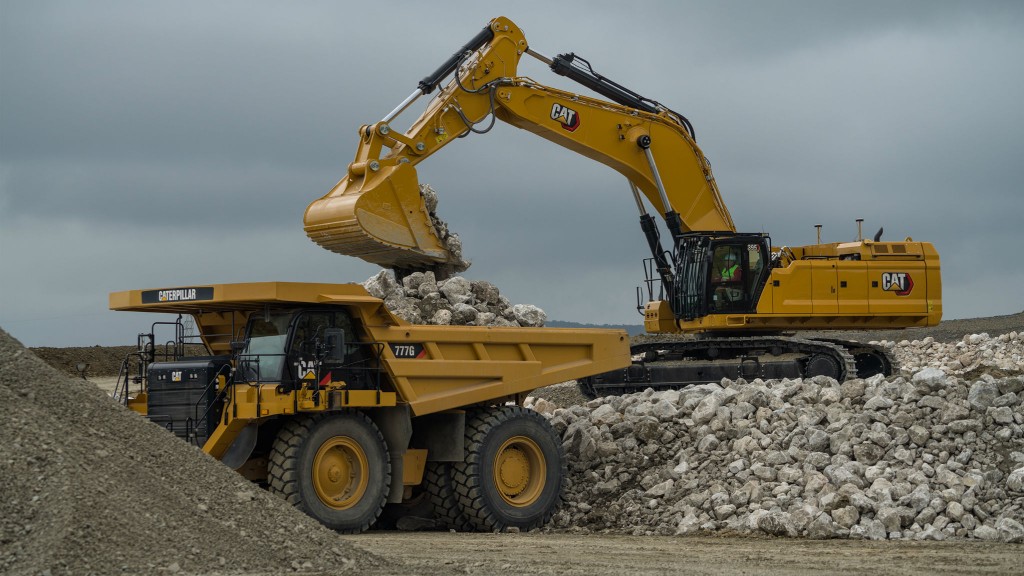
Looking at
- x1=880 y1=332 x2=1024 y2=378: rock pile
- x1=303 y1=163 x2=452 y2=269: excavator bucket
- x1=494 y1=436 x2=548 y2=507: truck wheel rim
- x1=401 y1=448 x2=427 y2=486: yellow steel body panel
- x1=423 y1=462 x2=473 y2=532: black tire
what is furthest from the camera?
x1=880 y1=332 x2=1024 y2=378: rock pile

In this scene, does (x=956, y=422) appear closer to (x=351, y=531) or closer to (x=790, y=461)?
(x=790, y=461)

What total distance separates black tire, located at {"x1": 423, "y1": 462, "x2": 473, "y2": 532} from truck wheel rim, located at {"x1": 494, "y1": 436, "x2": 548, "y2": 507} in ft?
1.59

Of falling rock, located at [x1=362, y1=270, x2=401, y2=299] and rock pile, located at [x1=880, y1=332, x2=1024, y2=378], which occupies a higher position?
falling rock, located at [x1=362, y1=270, x2=401, y2=299]

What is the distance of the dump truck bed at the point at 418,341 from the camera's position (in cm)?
1153

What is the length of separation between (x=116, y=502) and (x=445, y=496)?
4.79m

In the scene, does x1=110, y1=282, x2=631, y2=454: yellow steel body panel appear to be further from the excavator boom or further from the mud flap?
the excavator boom

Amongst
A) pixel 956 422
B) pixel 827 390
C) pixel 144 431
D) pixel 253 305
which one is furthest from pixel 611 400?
pixel 144 431

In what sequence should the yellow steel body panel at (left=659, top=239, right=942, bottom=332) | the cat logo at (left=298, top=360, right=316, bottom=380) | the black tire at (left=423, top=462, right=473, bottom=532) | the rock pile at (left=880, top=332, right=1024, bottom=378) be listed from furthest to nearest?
the rock pile at (left=880, top=332, right=1024, bottom=378) → the yellow steel body panel at (left=659, top=239, right=942, bottom=332) → the black tire at (left=423, top=462, right=473, bottom=532) → the cat logo at (left=298, top=360, right=316, bottom=380)

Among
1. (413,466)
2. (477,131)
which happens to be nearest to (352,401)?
(413,466)

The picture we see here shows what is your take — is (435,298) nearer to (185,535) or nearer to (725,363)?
(725,363)

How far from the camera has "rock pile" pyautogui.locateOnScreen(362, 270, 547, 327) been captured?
20.8 m

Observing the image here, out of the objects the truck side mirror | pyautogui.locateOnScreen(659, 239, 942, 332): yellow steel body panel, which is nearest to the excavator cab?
pyautogui.locateOnScreen(659, 239, 942, 332): yellow steel body panel

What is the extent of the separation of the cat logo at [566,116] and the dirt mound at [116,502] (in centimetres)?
990

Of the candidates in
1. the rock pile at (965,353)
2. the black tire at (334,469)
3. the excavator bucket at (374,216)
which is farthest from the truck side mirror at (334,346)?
the rock pile at (965,353)
